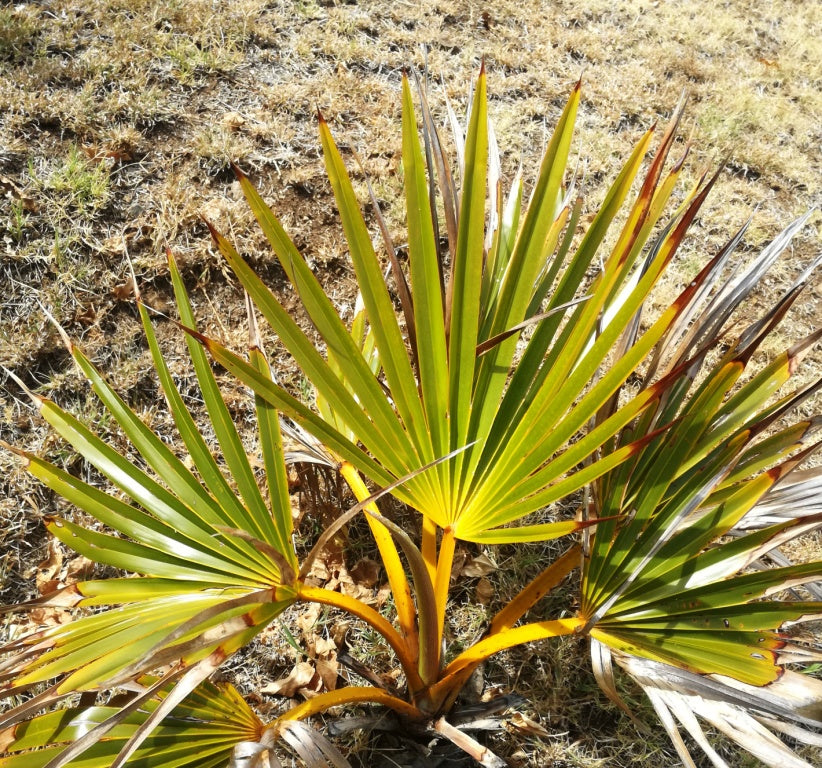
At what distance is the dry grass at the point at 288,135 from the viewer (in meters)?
1.98

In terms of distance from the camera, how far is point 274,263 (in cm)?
240

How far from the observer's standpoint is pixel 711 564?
3.61 ft

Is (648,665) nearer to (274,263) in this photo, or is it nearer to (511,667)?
(511,667)

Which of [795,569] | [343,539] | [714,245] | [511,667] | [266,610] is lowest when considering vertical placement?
[511,667]

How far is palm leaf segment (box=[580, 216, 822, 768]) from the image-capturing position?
95cm

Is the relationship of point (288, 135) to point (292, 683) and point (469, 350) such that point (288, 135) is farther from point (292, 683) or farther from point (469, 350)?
point (292, 683)

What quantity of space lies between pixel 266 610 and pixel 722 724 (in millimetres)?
693

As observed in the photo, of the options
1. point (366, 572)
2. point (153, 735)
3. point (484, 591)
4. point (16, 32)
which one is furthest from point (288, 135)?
point (153, 735)

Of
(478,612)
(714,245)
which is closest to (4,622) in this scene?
(478,612)

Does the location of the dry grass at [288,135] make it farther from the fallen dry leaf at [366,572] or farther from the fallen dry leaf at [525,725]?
the fallen dry leaf at [366,572]

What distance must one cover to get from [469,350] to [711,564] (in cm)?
54

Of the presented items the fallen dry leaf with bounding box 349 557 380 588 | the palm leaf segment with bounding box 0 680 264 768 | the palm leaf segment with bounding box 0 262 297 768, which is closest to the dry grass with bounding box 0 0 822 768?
the fallen dry leaf with bounding box 349 557 380 588

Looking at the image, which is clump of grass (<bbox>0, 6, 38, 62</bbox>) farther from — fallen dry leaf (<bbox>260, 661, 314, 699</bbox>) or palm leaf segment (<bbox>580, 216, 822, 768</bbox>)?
palm leaf segment (<bbox>580, 216, 822, 768</bbox>)

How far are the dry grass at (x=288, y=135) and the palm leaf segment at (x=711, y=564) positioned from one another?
2.42ft
